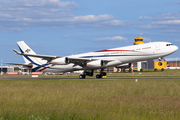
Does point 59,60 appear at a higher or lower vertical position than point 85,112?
higher

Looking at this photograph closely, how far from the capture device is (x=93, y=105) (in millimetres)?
14398

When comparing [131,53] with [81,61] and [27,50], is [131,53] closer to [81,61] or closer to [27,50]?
[81,61]

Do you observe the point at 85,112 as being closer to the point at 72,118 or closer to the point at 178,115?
the point at 72,118

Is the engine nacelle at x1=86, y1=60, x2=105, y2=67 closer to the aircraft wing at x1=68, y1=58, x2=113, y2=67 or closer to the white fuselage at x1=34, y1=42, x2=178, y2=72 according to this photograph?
the white fuselage at x1=34, y1=42, x2=178, y2=72

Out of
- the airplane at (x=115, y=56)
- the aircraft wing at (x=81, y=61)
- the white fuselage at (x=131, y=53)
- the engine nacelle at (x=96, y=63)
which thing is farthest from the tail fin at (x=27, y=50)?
the engine nacelle at (x=96, y=63)

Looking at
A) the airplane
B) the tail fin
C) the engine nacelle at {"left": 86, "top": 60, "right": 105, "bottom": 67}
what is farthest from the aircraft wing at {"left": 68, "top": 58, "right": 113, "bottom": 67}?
the tail fin

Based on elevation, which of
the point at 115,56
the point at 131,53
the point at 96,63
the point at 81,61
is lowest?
the point at 96,63

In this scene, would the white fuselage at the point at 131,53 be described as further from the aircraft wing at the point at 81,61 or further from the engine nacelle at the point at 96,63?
the aircraft wing at the point at 81,61

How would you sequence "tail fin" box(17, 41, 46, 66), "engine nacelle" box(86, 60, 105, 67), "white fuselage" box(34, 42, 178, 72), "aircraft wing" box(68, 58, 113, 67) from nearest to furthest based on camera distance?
1. "white fuselage" box(34, 42, 178, 72)
2. "engine nacelle" box(86, 60, 105, 67)
3. "aircraft wing" box(68, 58, 113, 67)
4. "tail fin" box(17, 41, 46, 66)

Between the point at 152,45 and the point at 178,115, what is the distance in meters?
36.8

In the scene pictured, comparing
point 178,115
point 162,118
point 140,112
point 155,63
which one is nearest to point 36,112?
point 140,112

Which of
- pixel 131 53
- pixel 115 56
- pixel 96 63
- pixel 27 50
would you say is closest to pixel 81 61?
pixel 96 63

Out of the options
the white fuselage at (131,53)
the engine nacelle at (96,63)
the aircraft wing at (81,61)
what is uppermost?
the white fuselage at (131,53)

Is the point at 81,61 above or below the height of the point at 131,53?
below
